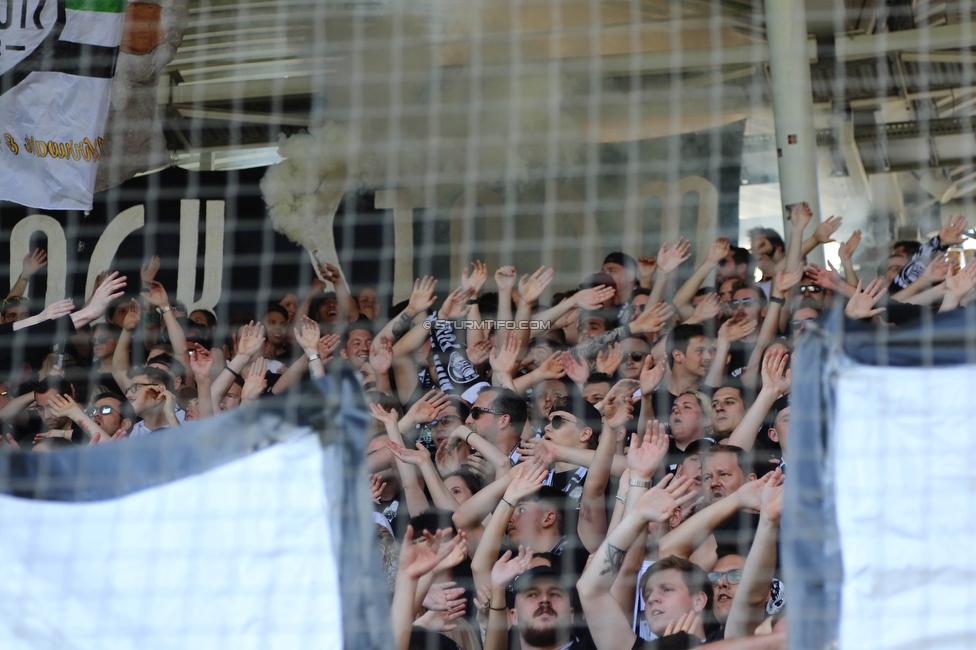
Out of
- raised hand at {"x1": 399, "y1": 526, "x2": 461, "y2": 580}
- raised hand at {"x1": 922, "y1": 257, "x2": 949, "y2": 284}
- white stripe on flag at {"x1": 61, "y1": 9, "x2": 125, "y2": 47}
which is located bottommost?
raised hand at {"x1": 399, "y1": 526, "x2": 461, "y2": 580}

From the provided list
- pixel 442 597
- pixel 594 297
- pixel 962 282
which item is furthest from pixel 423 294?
pixel 962 282

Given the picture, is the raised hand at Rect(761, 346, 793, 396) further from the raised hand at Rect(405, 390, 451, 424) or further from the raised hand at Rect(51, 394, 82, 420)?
the raised hand at Rect(51, 394, 82, 420)

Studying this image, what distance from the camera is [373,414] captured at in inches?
130

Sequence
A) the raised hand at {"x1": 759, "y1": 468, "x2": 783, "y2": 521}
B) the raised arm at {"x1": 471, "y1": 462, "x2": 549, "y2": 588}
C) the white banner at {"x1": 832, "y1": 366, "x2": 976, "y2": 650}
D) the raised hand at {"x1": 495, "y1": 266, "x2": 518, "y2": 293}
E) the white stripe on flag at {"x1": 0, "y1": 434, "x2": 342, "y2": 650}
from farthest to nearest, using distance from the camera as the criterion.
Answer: the raised hand at {"x1": 495, "y1": 266, "x2": 518, "y2": 293} → the raised arm at {"x1": 471, "y1": 462, "x2": 549, "y2": 588} → the raised hand at {"x1": 759, "y1": 468, "x2": 783, "y2": 521} → the white stripe on flag at {"x1": 0, "y1": 434, "x2": 342, "y2": 650} → the white banner at {"x1": 832, "y1": 366, "x2": 976, "y2": 650}

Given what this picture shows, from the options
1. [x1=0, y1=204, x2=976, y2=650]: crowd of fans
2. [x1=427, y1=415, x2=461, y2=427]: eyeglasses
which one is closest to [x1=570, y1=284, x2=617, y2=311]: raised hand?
[x1=0, y1=204, x2=976, y2=650]: crowd of fans

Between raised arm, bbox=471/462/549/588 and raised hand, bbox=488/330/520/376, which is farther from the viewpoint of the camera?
raised hand, bbox=488/330/520/376

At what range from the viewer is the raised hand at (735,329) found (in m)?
3.37

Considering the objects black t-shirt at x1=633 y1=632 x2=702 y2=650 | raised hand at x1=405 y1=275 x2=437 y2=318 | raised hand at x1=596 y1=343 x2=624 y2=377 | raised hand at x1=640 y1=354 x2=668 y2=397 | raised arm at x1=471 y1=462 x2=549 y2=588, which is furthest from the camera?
raised hand at x1=405 y1=275 x2=437 y2=318

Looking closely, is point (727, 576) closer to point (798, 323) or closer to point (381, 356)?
point (798, 323)

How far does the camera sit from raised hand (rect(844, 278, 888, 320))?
322 centimetres

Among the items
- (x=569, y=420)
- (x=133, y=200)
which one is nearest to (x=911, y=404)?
(x=569, y=420)

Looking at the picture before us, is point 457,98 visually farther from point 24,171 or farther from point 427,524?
point 427,524

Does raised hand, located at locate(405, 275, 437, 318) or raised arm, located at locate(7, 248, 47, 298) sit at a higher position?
raised arm, located at locate(7, 248, 47, 298)

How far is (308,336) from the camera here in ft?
12.7
